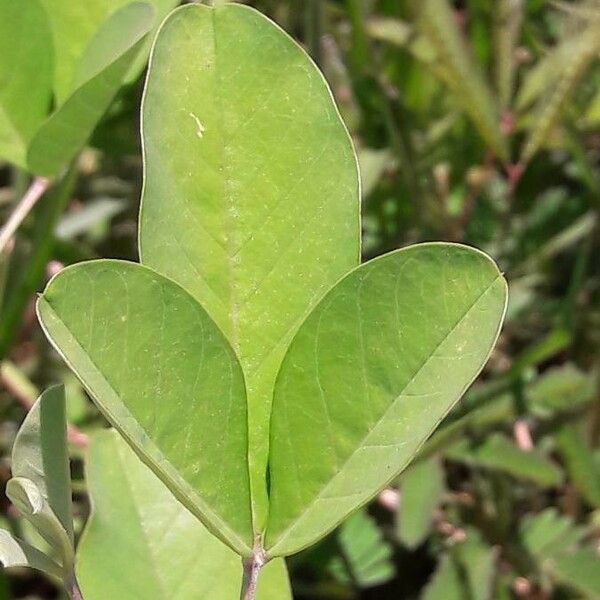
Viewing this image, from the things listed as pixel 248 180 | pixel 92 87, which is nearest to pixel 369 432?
pixel 248 180

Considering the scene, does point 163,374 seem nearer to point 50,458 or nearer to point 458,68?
point 50,458

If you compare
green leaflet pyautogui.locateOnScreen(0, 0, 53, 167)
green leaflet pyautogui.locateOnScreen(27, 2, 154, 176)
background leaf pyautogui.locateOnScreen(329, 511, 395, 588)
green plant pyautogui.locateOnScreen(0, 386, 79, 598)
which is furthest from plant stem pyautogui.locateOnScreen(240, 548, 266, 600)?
background leaf pyautogui.locateOnScreen(329, 511, 395, 588)

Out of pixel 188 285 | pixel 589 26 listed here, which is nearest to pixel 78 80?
pixel 188 285

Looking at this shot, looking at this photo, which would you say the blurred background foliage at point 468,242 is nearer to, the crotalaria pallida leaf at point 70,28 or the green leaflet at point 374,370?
the crotalaria pallida leaf at point 70,28

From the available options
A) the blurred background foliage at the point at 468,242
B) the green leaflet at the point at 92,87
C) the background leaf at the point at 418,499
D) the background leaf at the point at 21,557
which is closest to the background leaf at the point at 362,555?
the blurred background foliage at the point at 468,242

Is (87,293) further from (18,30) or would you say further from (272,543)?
(18,30)

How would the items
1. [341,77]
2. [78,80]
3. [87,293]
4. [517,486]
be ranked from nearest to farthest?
[87,293] → [78,80] → [341,77] → [517,486]
